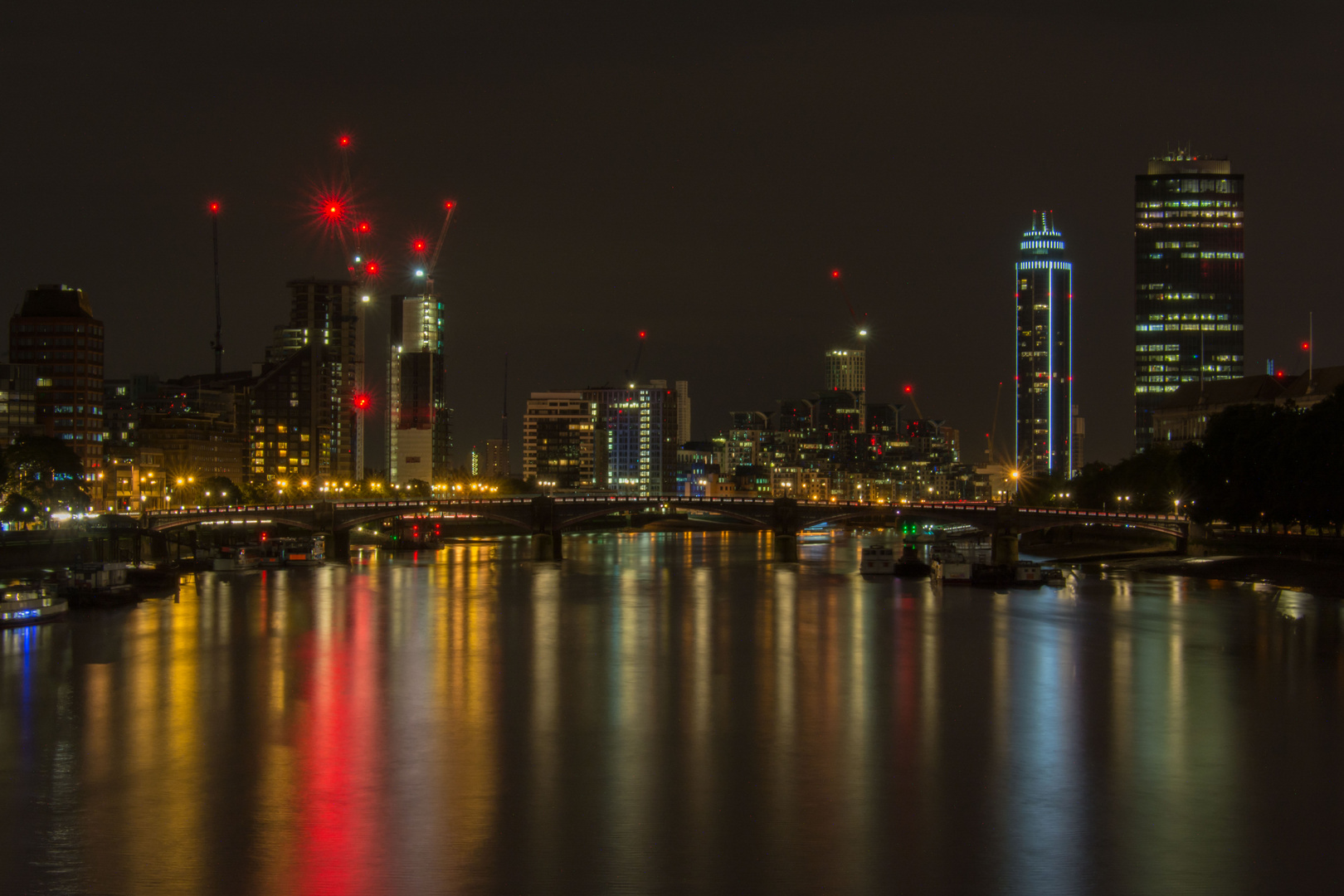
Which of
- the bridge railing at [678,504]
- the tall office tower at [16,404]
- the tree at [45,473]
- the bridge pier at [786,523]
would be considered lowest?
the bridge pier at [786,523]

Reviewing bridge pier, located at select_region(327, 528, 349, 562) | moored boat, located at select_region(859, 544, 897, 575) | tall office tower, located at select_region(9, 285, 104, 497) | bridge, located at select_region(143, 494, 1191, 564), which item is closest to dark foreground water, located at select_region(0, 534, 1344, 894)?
moored boat, located at select_region(859, 544, 897, 575)

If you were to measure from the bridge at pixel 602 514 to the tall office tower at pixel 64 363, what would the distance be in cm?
4996

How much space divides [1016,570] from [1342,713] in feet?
162

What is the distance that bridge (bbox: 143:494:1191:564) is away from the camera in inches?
4412

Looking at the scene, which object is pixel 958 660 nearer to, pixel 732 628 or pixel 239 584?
pixel 732 628

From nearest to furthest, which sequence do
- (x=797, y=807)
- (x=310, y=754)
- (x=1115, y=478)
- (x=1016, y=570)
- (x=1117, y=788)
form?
(x=797, y=807) → (x=1117, y=788) → (x=310, y=754) → (x=1016, y=570) → (x=1115, y=478)

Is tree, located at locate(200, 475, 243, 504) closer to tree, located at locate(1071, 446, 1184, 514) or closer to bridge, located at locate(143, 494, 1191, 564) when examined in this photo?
bridge, located at locate(143, 494, 1191, 564)

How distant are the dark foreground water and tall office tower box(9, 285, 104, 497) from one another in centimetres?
10696

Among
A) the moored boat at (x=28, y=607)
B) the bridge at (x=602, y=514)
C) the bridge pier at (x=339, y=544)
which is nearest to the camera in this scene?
the moored boat at (x=28, y=607)

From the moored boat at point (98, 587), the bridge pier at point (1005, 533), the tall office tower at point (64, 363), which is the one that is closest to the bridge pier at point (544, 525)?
the bridge pier at point (1005, 533)

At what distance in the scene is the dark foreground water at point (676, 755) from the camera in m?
24.8

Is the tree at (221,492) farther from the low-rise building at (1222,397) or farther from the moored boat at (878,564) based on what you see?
the low-rise building at (1222,397)

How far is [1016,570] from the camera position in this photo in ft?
290

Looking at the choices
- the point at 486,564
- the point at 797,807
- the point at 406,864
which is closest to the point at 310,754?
the point at 406,864
